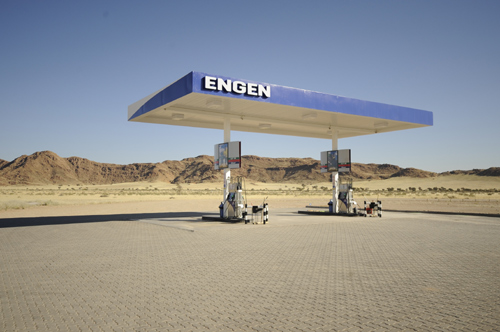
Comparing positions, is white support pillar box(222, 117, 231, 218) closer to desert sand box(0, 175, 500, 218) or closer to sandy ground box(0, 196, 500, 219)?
sandy ground box(0, 196, 500, 219)

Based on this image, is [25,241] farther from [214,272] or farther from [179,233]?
[214,272]

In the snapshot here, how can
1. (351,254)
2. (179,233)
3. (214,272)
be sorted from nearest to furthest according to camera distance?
(214,272) → (351,254) → (179,233)

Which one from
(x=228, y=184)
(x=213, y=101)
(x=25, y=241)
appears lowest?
(x=25, y=241)

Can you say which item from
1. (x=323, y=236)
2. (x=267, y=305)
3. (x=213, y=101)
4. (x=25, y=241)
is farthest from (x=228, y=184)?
(x=267, y=305)

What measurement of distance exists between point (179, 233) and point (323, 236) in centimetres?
565

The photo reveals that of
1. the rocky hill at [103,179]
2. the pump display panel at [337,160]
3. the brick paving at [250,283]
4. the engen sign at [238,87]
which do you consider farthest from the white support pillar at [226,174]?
the rocky hill at [103,179]

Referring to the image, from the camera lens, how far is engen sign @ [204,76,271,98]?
15734 mm

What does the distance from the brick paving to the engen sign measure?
6156 mm

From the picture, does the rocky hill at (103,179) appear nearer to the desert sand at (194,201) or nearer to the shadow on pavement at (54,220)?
the desert sand at (194,201)

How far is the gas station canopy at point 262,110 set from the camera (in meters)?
16.3

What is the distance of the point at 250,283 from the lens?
24.7ft

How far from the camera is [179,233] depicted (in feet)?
51.0

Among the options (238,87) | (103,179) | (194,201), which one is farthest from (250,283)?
(103,179)

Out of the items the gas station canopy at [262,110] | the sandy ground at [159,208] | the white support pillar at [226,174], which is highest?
the gas station canopy at [262,110]
